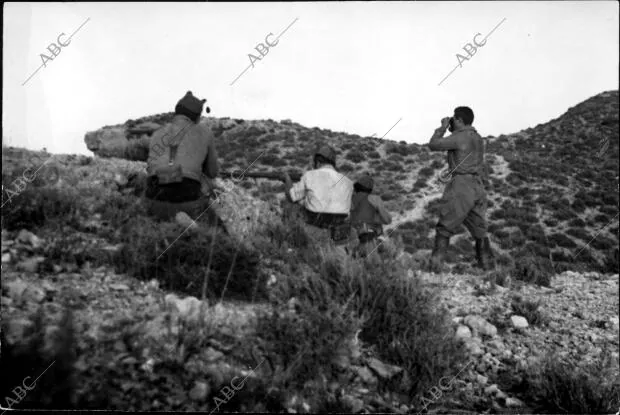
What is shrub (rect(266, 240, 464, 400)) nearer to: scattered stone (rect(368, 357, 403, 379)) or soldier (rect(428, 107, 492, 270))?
scattered stone (rect(368, 357, 403, 379))

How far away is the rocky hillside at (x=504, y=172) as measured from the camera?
46.4 ft

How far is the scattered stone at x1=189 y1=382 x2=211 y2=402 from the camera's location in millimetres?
2424

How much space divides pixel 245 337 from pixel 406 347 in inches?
40.0

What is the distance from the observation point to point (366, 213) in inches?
249

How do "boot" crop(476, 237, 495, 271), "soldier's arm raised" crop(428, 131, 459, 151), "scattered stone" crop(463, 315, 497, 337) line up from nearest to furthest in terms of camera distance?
"scattered stone" crop(463, 315, 497, 337) → "soldier's arm raised" crop(428, 131, 459, 151) → "boot" crop(476, 237, 495, 271)

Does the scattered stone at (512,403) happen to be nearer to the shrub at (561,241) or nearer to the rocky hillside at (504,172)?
the rocky hillside at (504,172)

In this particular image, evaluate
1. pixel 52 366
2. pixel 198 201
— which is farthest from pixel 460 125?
pixel 52 366

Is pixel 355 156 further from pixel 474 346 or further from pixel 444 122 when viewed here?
pixel 474 346

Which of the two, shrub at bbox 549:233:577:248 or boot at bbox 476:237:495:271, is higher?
boot at bbox 476:237:495:271

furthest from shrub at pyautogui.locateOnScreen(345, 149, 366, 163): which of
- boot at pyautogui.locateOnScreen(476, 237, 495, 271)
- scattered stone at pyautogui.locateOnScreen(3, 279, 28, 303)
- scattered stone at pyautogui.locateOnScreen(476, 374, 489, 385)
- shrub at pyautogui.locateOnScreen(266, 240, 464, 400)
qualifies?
scattered stone at pyautogui.locateOnScreen(3, 279, 28, 303)

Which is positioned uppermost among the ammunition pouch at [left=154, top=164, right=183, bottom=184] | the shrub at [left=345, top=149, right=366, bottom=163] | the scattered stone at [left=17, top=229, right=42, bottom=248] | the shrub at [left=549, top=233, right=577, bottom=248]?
the shrub at [left=345, top=149, right=366, bottom=163]

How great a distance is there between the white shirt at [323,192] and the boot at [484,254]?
2.19m

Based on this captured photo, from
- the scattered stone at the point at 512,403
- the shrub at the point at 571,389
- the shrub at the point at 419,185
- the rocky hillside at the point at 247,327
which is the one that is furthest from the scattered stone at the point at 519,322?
the shrub at the point at 419,185

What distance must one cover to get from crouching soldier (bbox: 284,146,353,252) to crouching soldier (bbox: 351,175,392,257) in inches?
16.5
